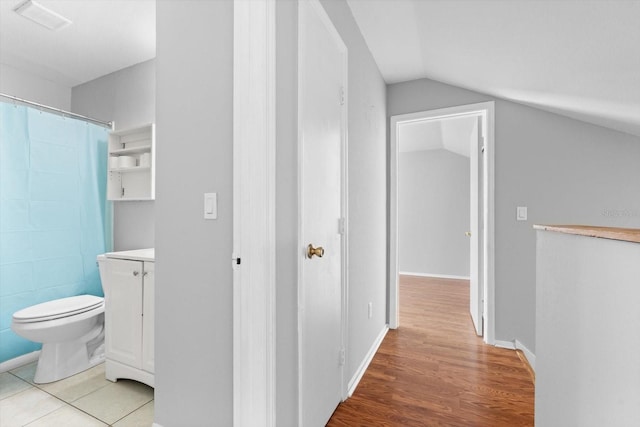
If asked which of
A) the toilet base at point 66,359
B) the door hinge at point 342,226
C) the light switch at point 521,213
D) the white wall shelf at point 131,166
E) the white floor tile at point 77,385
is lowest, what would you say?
the white floor tile at point 77,385

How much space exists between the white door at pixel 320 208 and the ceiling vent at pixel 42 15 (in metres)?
2.06

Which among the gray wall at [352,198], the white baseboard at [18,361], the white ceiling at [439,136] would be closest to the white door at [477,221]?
the gray wall at [352,198]

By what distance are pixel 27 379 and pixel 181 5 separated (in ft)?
8.46

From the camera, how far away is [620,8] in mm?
1080

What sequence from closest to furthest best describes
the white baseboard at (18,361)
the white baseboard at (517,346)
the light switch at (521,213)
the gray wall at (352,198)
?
1. the gray wall at (352,198)
2. the white baseboard at (18,361)
3. the white baseboard at (517,346)
4. the light switch at (521,213)

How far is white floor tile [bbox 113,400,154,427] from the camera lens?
1.56m

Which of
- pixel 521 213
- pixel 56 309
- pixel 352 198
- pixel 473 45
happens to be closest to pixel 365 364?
pixel 352 198

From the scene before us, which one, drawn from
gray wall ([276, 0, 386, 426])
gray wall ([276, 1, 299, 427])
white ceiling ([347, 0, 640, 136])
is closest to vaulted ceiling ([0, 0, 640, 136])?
white ceiling ([347, 0, 640, 136])

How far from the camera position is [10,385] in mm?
1929

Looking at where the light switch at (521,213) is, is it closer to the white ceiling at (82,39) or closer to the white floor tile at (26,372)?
the white ceiling at (82,39)

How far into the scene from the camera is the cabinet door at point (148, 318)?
1736 mm

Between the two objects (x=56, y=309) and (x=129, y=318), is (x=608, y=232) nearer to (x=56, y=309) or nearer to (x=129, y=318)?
(x=129, y=318)

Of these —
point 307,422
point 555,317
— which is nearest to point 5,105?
point 307,422

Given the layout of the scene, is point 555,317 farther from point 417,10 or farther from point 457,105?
point 457,105
